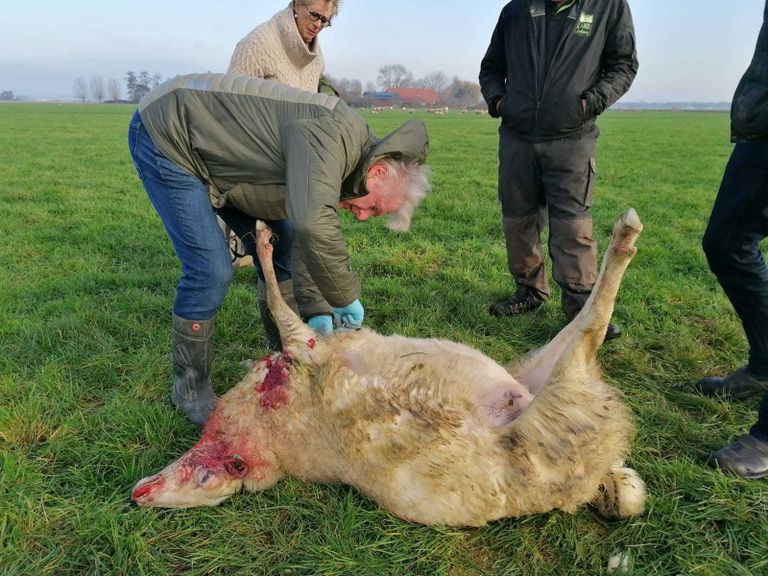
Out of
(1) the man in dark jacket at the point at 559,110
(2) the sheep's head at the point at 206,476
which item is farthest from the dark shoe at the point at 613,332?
(2) the sheep's head at the point at 206,476

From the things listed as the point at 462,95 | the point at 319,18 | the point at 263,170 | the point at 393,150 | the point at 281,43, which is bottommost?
the point at 263,170

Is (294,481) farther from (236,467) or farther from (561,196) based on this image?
(561,196)

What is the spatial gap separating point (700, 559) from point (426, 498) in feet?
4.16

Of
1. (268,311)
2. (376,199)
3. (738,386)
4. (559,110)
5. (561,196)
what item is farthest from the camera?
(561,196)

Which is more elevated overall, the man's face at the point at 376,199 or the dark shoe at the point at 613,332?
the man's face at the point at 376,199

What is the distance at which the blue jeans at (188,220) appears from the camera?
2.99 meters

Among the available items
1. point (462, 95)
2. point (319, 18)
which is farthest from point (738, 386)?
point (462, 95)

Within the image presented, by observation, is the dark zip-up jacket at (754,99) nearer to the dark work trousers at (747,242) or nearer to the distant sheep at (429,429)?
the dark work trousers at (747,242)

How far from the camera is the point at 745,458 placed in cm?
284

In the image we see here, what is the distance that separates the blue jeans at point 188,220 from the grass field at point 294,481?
84 cm

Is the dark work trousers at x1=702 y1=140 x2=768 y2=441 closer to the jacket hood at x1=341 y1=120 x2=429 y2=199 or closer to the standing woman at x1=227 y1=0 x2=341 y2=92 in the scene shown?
the jacket hood at x1=341 y1=120 x2=429 y2=199

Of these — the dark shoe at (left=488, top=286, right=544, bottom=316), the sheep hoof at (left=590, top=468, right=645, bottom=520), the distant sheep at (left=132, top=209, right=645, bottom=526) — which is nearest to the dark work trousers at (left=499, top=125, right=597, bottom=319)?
the dark shoe at (left=488, top=286, right=544, bottom=316)

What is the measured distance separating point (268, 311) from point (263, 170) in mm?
1379

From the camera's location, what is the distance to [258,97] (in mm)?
2863
